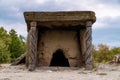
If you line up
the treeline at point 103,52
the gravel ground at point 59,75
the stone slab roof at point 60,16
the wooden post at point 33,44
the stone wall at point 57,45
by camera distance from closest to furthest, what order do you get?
the gravel ground at point 59,75
the stone slab roof at point 60,16
the wooden post at point 33,44
the stone wall at point 57,45
the treeline at point 103,52

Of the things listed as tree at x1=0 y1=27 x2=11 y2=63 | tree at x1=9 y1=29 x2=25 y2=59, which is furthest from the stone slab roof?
tree at x1=9 y1=29 x2=25 y2=59

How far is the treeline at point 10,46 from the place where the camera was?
173 feet

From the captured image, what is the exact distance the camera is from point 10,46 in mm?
61688

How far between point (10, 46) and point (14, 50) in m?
1.00

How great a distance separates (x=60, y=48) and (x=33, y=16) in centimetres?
288

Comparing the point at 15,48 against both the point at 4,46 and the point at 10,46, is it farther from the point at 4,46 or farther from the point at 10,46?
the point at 4,46

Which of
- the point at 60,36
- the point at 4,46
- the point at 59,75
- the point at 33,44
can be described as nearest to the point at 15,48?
Answer: the point at 4,46

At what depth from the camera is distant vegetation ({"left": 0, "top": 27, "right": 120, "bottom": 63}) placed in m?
50.4

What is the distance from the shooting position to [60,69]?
16.2 metres

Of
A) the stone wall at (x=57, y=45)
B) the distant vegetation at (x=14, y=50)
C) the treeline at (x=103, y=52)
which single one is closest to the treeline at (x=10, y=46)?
the distant vegetation at (x=14, y=50)

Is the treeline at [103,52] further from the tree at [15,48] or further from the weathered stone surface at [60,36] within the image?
the weathered stone surface at [60,36]

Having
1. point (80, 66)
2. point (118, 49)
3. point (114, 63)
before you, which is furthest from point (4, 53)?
point (80, 66)

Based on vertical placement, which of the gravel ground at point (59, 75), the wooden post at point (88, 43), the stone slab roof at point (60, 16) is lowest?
the gravel ground at point (59, 75)

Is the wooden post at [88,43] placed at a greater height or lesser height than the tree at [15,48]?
lesser
